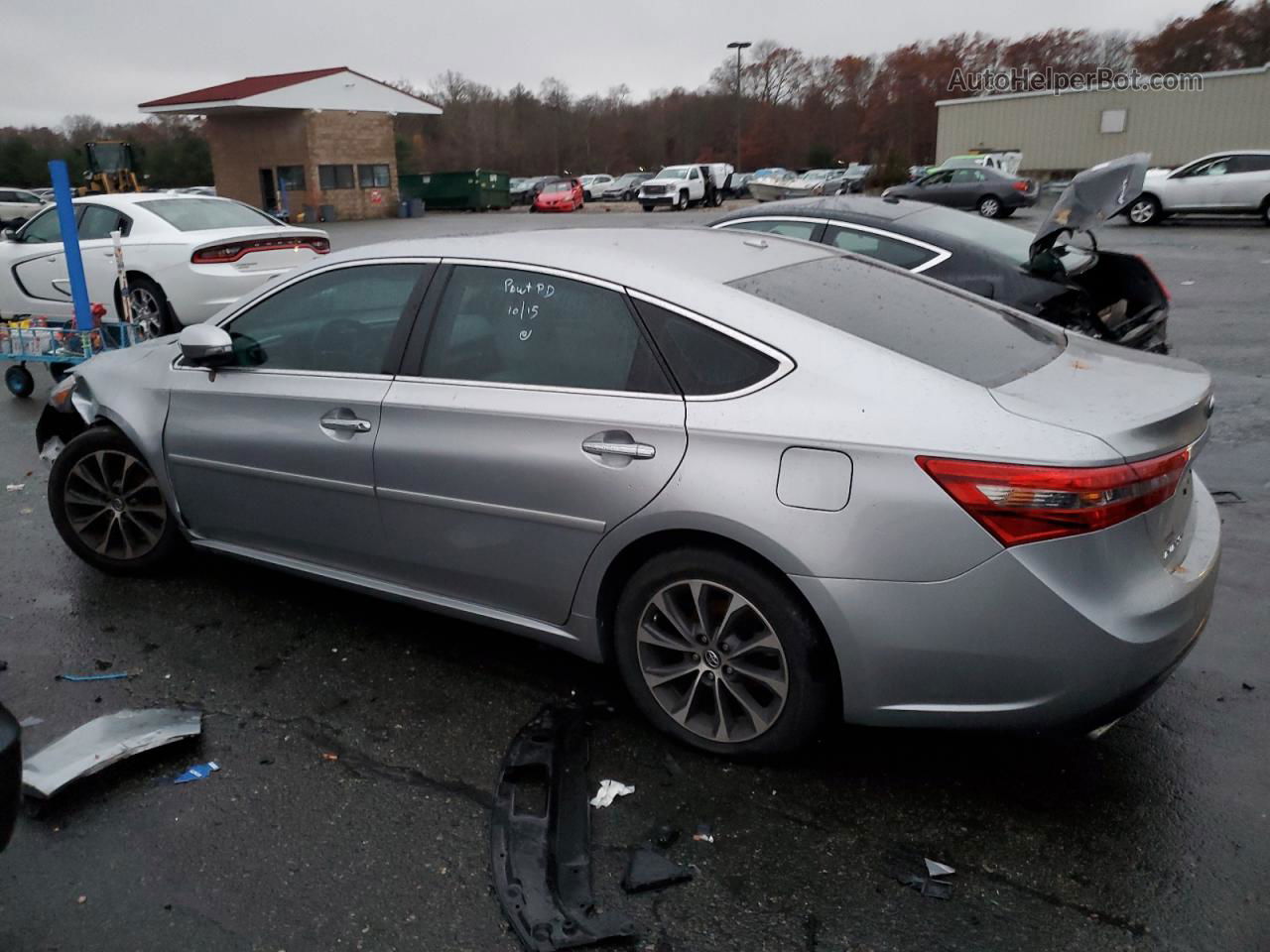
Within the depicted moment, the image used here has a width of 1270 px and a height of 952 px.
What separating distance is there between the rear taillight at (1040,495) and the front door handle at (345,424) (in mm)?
2057

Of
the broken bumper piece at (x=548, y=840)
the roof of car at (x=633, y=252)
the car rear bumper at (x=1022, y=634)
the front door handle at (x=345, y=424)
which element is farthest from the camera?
the front door handle at (x=345, y=424)

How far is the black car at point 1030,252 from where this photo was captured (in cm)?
632

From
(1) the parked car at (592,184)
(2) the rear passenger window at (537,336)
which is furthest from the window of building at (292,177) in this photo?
(2) the rear passenger window at (537,336)

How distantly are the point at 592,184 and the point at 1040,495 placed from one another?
189 feet

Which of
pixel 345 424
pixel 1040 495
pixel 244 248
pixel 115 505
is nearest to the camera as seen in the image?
pixel 1040 495

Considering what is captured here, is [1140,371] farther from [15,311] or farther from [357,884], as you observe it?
[15,311]

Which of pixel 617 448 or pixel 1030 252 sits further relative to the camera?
pixel 1030 252

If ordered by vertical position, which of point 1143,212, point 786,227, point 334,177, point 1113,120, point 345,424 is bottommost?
point 1143,212

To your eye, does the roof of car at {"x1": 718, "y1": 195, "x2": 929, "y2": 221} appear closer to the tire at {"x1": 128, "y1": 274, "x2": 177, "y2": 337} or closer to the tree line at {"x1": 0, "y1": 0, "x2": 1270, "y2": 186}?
the tire at {"x1": 128, "y1": 274, "x2": 177, "y2": 337}

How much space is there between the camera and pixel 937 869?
8.93ft

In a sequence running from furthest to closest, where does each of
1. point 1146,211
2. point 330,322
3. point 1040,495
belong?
point 1146,211 → point 330,322 → point 1040,495

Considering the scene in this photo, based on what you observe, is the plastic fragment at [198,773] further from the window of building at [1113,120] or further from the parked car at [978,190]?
the window of building at [1113,120]

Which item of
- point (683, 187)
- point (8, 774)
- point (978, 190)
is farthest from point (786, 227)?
point (683, 187)

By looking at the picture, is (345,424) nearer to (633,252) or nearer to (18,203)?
(633,252)
